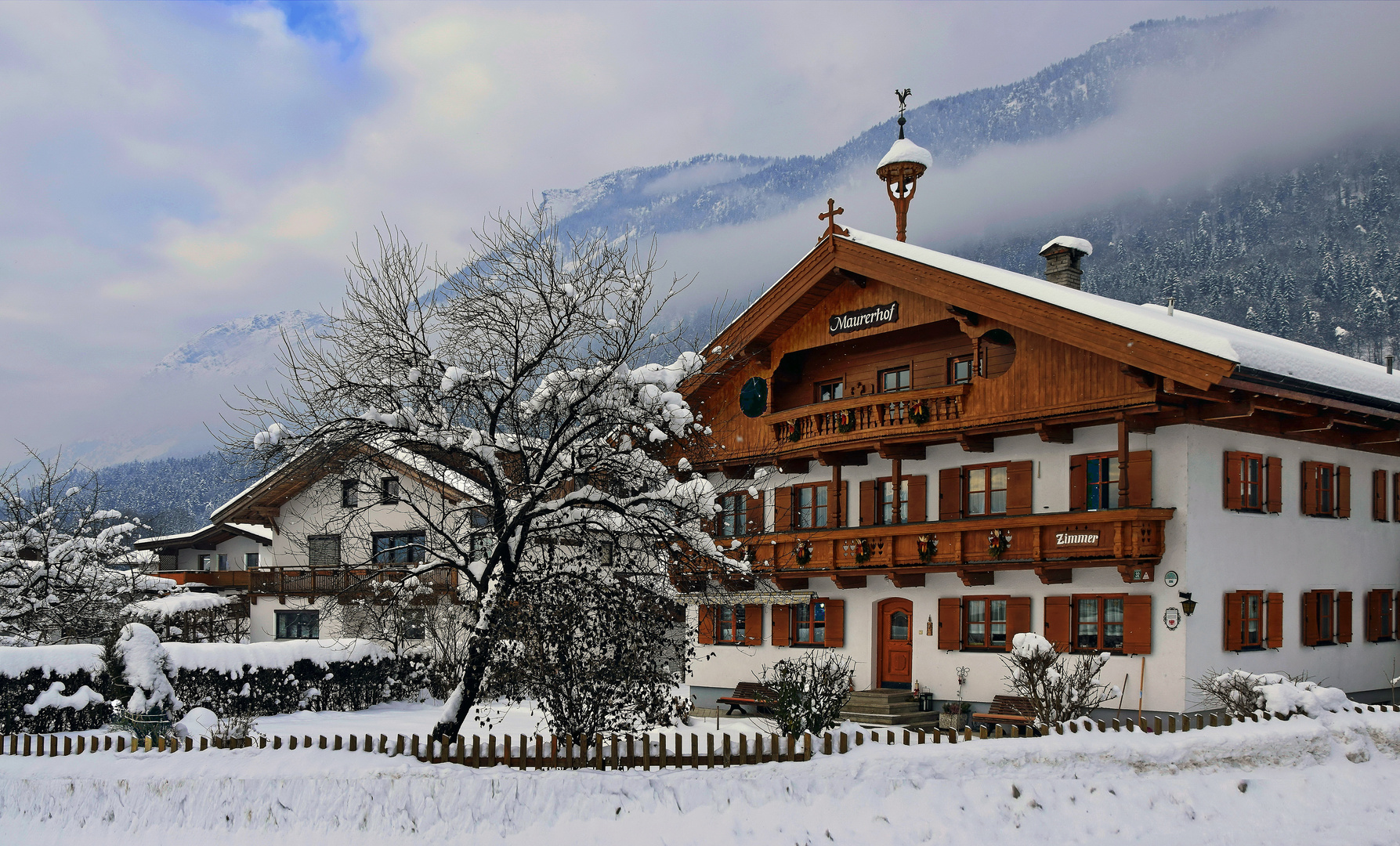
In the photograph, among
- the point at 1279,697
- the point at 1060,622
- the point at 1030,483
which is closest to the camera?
the point at 1279,697

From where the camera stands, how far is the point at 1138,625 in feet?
73.3

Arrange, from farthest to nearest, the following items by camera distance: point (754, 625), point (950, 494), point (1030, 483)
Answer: point (754, 625) → point (950, 494) → point (1030, 483)

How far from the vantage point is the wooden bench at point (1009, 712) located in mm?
22844

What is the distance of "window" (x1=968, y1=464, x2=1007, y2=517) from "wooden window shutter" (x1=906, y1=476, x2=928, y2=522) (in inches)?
43.6

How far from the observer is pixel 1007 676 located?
2419cm

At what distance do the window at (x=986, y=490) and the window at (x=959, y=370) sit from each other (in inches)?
80.7

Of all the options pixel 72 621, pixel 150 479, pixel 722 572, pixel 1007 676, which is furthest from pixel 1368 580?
pixel 150 479

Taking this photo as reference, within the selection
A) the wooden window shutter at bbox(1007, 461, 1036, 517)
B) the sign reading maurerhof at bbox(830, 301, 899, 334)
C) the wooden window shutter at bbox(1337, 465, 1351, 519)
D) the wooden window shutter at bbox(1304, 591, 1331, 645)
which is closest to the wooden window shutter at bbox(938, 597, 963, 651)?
the wooden window shutter at bbox(1007, 461, 1036, 517)

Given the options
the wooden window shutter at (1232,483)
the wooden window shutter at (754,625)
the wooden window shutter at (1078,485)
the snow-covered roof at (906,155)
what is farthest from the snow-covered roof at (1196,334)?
the wooden window shutter at (754,625)

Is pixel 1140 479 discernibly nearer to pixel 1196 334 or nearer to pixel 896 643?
pixel 1196 334

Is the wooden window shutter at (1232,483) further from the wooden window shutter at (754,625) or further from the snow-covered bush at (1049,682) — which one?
the wooden window shutter at (754,625)

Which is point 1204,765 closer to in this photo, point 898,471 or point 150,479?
point 898,471

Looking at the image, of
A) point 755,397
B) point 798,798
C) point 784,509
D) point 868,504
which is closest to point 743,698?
point 784,509

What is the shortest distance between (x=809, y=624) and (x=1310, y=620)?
36.0 ft
